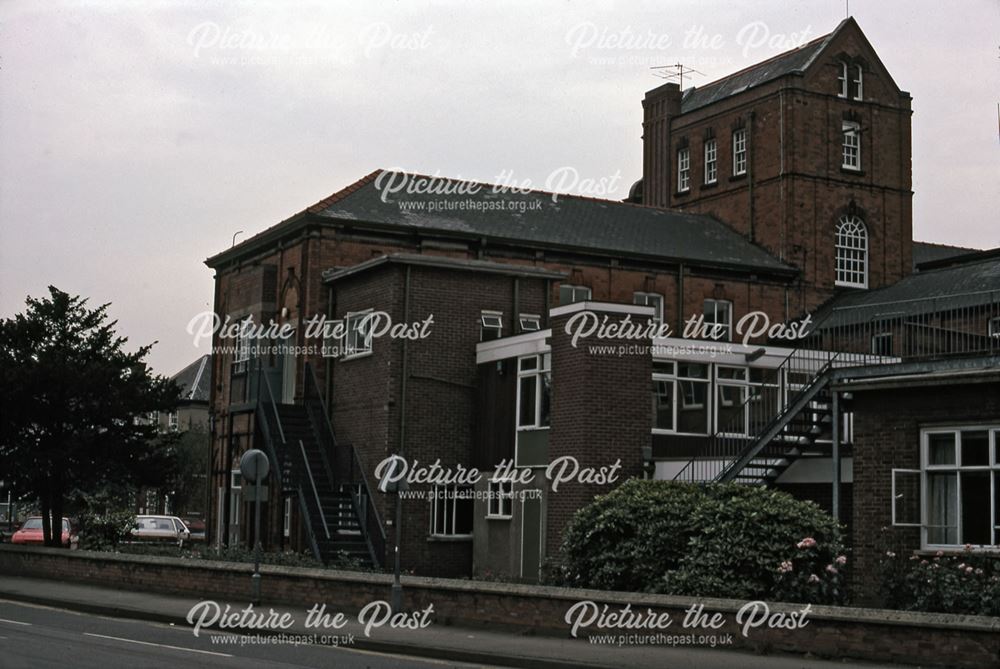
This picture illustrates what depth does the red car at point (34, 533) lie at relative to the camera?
146 ft

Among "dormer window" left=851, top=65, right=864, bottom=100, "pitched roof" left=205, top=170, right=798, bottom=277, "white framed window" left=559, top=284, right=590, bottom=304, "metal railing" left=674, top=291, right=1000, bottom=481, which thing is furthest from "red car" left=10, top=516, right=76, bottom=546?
"dormer window" left=851, top=65, right=864, bottom=100

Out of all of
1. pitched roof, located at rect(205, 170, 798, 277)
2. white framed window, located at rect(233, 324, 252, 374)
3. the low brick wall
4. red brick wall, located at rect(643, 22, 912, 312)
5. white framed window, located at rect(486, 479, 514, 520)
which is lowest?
the low brick wall

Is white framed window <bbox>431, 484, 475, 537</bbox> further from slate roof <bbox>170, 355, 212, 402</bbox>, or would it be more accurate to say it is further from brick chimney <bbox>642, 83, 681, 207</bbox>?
slate roof <bbox>170, 355, 212, 402</bbox>

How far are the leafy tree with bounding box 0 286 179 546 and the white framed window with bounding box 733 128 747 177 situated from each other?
24538 mm

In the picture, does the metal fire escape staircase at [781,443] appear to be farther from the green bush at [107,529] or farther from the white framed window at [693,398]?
the green bush at [107,529]

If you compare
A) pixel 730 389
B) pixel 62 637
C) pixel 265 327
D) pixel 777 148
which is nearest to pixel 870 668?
pixel 62 637

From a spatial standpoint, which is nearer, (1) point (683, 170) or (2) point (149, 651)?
(2) point (149, 651)

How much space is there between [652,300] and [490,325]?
376 inches

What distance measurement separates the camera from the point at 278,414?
35625 mm

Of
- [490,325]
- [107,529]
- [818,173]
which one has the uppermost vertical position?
[818,173]

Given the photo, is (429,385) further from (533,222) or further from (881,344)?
(881,344)

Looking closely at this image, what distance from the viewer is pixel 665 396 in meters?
29.9

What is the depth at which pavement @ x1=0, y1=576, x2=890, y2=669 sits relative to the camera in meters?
15.5

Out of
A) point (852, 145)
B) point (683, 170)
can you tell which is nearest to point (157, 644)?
point (852, 145)
